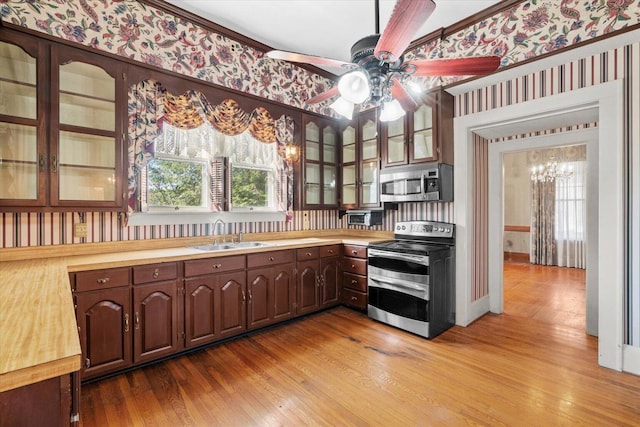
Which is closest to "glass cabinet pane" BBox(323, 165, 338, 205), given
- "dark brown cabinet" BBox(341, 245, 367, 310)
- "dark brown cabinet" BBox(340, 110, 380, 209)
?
"dark brown cabinet" BBox(340, 110, 380, 209)

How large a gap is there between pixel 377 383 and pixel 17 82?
3.31 metres

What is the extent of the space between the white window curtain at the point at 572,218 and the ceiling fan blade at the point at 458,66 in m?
5.85

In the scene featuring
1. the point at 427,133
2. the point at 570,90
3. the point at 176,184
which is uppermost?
the point at 570,90

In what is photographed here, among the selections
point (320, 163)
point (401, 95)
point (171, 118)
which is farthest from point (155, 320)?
point (320, 163)

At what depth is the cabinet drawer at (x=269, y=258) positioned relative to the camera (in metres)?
2.95

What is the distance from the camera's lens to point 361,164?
408cm

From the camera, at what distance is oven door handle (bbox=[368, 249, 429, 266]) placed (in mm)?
2935

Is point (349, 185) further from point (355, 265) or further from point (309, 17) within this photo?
point (309, 17)

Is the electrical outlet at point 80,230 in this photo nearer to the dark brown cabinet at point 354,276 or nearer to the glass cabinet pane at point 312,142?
the glass cabinet pane at point 312,142

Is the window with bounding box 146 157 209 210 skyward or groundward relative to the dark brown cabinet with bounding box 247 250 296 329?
skyward

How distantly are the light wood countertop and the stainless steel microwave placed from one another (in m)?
1.30

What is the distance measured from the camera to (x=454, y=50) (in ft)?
10.1

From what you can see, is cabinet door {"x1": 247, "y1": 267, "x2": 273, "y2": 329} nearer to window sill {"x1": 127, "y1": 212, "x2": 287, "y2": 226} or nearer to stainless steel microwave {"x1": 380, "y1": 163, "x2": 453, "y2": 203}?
window sill {"x1": 127, "y1": 212, "x2": 287, "y2": 226}

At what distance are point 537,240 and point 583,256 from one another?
2.61ft
